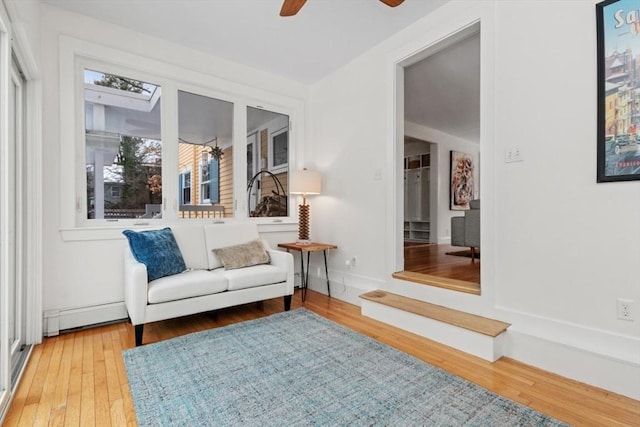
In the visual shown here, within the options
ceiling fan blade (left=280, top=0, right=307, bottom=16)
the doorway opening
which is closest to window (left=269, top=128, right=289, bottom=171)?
the doorway opening

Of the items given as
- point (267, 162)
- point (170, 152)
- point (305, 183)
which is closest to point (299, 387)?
point (305, 183)

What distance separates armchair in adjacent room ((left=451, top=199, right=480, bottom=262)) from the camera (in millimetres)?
4348

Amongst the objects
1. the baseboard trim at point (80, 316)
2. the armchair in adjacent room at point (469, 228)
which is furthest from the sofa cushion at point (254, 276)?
the armchair in adjacent room at point (469, 228)

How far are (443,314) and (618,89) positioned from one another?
74.1 inches

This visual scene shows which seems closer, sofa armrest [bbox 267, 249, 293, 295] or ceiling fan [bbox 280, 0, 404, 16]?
ceiling fan [bbox 280, 0, 404, 16]

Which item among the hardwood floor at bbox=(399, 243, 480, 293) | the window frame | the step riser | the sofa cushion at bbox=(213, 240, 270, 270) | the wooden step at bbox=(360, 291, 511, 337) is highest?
the window frame

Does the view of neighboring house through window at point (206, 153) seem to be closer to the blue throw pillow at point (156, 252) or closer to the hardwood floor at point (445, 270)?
the blue throw pillow at point (156, 252)

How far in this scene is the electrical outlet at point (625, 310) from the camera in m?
1.81

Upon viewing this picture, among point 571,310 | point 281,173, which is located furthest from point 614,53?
point 281,173

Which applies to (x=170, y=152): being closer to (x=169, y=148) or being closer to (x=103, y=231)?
(x=169, y=148)

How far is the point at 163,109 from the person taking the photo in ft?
11.1

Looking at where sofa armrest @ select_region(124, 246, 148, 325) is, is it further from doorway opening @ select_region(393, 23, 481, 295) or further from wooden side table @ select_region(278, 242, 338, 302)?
doorway opening @ select_region(393, 23, 481, 295)

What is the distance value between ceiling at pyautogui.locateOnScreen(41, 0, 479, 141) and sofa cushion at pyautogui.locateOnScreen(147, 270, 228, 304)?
2.38 meters

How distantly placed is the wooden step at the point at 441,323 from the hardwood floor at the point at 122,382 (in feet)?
0.21
